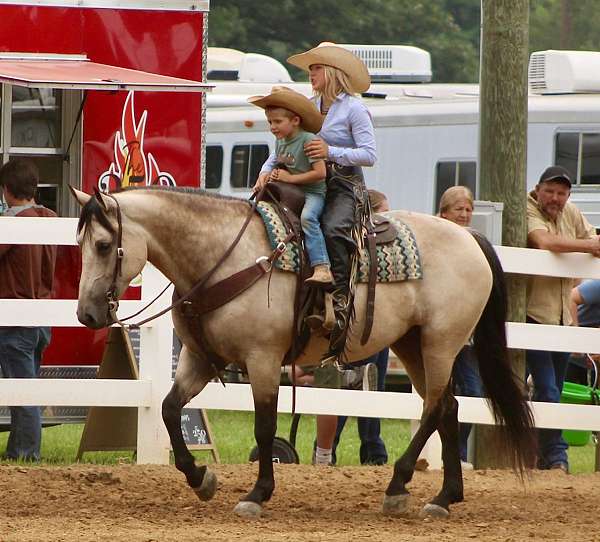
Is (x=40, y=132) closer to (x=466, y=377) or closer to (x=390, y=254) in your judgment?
(x=466, y=377)

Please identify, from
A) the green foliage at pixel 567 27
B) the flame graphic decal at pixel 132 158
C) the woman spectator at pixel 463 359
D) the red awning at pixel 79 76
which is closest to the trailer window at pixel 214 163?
the flame graphic decal at pixel 132 158

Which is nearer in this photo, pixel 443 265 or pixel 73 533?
pixel 73 533

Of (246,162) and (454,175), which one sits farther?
(246,162)

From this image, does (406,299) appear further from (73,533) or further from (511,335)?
(73,533)

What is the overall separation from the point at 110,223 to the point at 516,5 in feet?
11.8

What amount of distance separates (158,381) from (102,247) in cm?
242

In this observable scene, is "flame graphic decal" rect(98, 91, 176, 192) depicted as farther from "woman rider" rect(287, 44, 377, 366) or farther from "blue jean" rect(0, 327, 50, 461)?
"woman rider" rect(287, 44, 377, 366)

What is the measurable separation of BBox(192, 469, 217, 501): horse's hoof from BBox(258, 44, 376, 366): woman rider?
3.09 feet

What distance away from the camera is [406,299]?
839cm

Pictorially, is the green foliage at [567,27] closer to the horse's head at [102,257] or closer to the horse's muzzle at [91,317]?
the horse's head at [102,257]

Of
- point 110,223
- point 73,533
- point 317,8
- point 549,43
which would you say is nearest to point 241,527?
point 73,533

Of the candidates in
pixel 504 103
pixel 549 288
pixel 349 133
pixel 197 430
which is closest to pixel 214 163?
pixel 197 430

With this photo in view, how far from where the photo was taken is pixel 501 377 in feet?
28.9

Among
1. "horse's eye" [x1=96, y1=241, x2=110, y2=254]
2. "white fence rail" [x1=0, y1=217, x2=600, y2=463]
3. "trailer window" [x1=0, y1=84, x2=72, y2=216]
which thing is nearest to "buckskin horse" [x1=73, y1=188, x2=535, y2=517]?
"horse's eye" [x1=96, y1=241, x2=110, y2=254]
